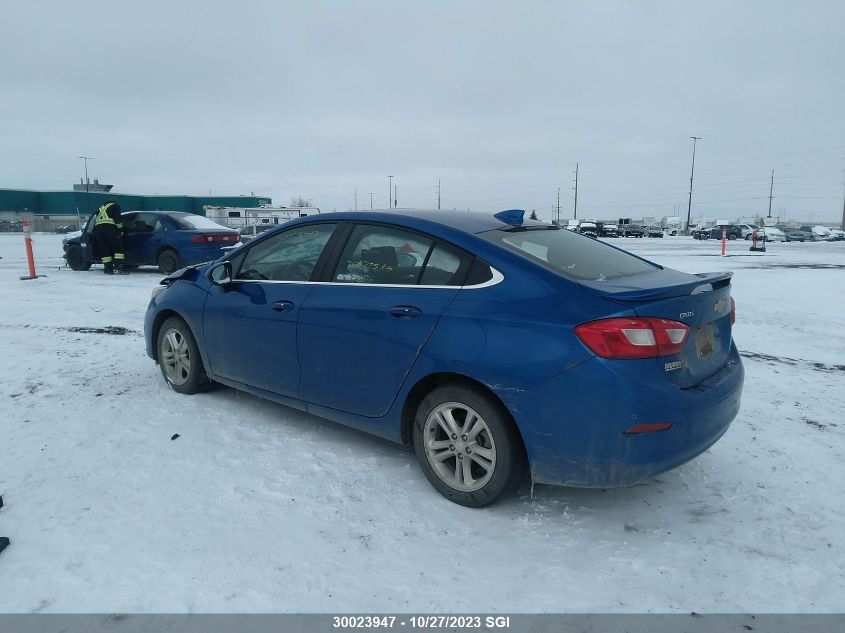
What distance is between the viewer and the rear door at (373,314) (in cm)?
323

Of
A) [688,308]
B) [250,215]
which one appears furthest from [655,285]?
[250,215]

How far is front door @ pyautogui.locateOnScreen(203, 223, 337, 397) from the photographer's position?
12.9 ft

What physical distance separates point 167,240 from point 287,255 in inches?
404

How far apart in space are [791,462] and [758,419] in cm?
77

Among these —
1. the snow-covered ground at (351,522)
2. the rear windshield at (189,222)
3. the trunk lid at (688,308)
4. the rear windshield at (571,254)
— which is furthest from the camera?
the rear windshield at (189,222)

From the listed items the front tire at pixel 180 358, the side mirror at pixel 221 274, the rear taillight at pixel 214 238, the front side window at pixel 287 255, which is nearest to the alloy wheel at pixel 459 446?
the front side window at pixel 287 255

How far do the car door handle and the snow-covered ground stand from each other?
3.26ft

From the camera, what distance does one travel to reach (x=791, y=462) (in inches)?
145

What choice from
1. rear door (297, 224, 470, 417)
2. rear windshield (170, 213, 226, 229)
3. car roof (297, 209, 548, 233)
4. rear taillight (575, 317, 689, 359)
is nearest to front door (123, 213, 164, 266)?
rear windshield (170, 213, 226, 229)

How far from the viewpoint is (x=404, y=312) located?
3.27 metres

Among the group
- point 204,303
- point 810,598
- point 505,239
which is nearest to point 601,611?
point 810,598

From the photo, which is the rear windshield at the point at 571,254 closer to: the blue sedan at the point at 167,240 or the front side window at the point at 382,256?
the front side window at the point at 382,256

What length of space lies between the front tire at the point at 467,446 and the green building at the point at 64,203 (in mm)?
67271
